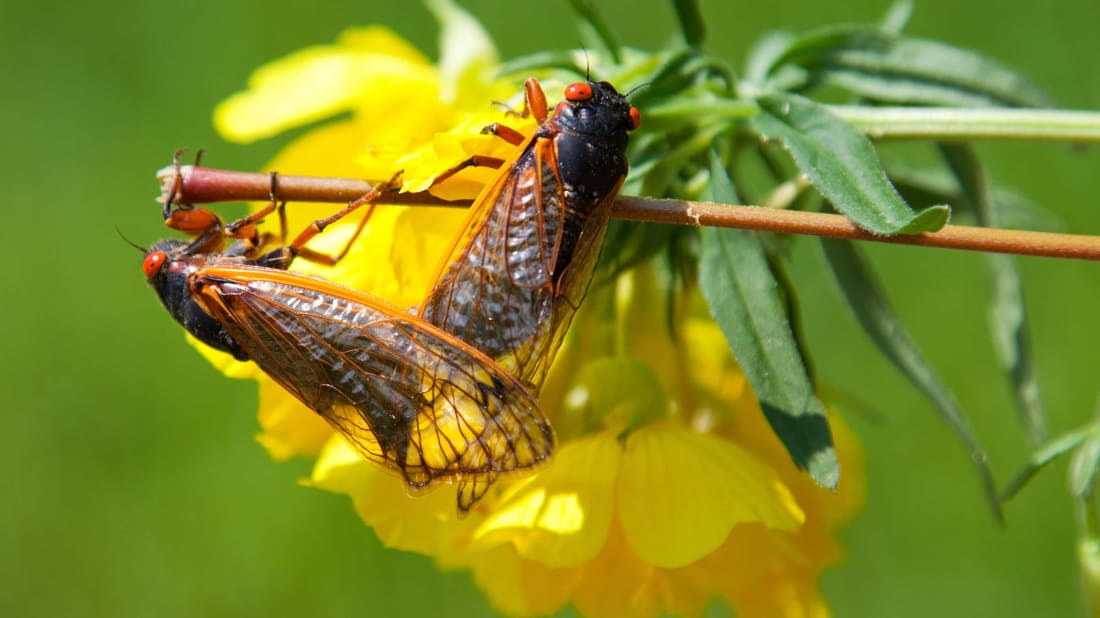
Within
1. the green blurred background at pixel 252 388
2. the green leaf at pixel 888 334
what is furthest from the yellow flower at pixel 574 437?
the green blurred background at pixel 252 388

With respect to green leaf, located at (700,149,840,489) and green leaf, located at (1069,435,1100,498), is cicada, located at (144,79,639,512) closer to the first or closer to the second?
green leaf, located at (700,149,840,489)

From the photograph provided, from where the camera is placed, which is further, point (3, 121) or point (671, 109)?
point (3, 121)

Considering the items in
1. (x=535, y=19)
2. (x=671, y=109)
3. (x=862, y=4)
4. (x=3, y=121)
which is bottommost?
(x=862, y=4)

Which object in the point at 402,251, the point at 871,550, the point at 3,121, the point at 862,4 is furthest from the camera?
the point at 3,121

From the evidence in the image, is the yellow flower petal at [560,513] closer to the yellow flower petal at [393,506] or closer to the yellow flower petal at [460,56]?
the yellow flower petal at [393,506]

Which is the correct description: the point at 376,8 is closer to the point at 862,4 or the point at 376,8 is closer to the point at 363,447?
the point at 862,4

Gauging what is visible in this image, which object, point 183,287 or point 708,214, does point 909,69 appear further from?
point 183,287

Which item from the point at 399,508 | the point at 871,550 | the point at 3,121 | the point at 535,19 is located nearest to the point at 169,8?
the point at 3,121
